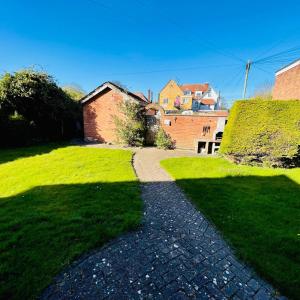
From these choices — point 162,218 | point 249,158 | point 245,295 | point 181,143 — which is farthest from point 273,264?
point 181,143

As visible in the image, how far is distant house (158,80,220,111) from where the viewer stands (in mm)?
36625

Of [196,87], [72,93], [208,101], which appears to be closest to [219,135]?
[72,93]

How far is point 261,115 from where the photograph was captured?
338 inches

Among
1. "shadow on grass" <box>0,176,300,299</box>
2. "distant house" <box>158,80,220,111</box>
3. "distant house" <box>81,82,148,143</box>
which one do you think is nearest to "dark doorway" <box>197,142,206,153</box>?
"distant house" <box>81,82,148,143</box>

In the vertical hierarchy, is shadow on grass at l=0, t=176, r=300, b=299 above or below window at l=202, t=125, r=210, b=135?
below

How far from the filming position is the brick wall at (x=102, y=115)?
539 inches

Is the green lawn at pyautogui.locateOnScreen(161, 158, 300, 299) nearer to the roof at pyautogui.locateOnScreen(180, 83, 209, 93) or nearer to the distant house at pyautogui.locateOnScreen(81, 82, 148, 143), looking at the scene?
the distant house at pyautogui.locateOnScreen(81, 82, 148, 143)

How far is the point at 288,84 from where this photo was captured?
12.6 meters

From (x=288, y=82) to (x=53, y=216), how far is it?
53.3 ft

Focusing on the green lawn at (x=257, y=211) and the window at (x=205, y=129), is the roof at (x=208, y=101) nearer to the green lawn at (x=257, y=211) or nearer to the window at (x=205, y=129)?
the window at (x=205, y=129)

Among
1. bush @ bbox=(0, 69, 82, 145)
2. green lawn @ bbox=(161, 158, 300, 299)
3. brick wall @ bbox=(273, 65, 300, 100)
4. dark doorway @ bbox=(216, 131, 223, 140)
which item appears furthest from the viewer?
dark doorway @ bbox=(216, 131, 223, 140)

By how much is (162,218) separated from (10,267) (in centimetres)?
266

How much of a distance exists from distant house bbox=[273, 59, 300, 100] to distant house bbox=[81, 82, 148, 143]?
1022 centimetres

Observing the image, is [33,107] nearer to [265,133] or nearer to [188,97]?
[265,133]
